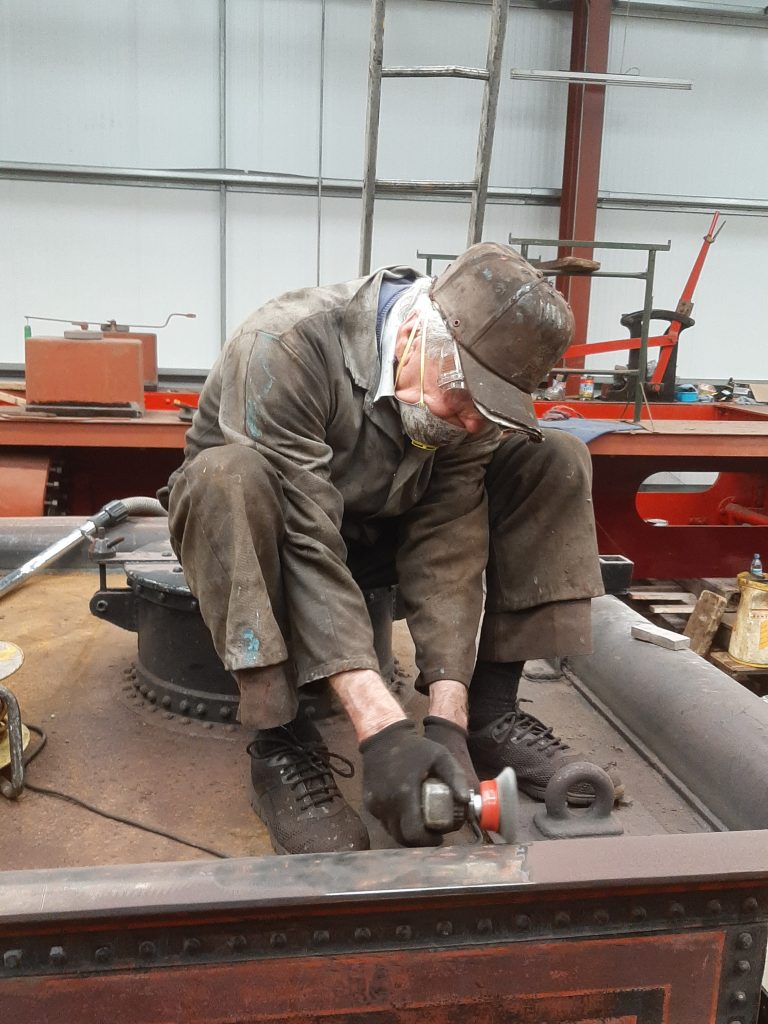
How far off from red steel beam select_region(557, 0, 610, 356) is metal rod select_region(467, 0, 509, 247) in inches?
185

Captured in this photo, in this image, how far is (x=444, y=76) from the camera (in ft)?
10.1

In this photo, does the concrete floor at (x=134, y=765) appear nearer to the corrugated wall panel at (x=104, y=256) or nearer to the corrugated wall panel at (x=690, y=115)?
the corrugated wall panel at (x=104, y=256)

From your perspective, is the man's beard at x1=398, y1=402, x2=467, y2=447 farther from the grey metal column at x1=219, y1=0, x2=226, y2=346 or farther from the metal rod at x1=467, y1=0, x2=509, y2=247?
the grey metal column at x1=219, y1=0, x2=226, y2=346

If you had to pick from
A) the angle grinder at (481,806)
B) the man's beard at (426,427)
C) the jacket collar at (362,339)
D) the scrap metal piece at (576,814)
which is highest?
the jacket collar at (362,339)

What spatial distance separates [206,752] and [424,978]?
789mm

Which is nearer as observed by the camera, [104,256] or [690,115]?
[104,256]

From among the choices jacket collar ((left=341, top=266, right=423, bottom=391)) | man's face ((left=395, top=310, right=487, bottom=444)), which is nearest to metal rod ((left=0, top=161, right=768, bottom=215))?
jacket collar ((left=341, top=266, right=423, bottom=391))

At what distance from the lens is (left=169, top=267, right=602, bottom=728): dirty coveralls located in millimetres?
1359

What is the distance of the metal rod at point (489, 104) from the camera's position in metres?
3.03

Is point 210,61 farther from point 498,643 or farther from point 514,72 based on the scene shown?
point 498,643

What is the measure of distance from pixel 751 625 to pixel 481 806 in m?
3.31

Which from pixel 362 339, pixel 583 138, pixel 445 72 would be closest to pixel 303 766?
pixel 362 339

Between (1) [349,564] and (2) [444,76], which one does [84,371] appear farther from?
(1) [349,564]

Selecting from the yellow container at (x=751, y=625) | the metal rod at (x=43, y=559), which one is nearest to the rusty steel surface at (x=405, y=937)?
the metal rod at (x=43, y=559)
